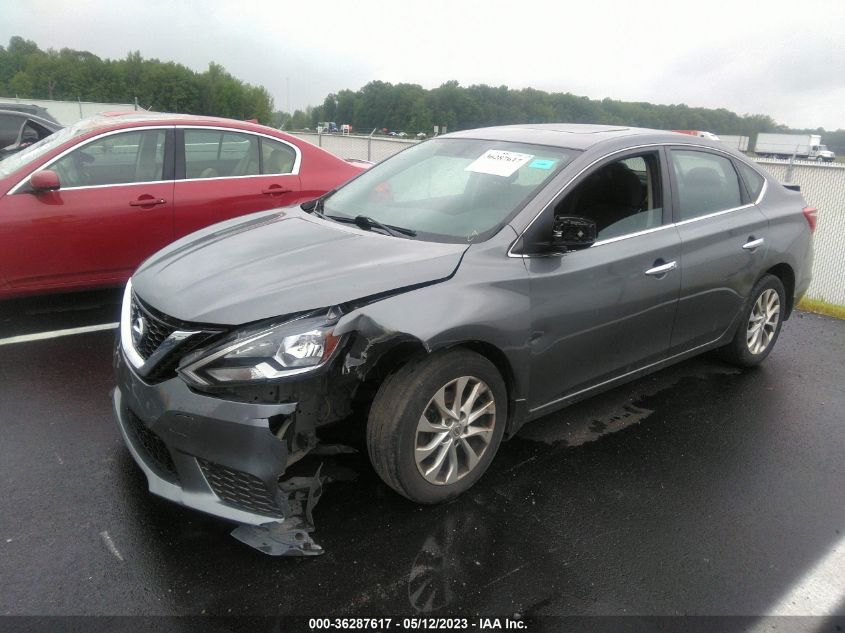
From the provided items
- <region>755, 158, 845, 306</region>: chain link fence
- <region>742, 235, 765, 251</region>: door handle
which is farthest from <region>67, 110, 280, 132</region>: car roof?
<region>755, 158, 845, 306</region>: chain link fence

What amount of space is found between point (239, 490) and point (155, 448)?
1.43 ft

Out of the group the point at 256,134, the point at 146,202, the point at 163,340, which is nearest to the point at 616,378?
the point at 163,340

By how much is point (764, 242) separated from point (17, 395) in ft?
15.9

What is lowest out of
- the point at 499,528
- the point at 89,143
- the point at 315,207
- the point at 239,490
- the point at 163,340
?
the point at 499,528

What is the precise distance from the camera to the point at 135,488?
298cm

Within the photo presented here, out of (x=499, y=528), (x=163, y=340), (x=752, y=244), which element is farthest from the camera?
(x=752, y=244)

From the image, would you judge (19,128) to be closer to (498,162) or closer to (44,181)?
(44,181)

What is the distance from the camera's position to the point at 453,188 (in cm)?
358

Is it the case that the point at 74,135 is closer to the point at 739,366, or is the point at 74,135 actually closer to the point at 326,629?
the point at 326,629

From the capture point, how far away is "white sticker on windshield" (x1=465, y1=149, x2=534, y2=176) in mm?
3500

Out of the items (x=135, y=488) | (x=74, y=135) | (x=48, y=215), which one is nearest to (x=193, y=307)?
(x=135, y=488)

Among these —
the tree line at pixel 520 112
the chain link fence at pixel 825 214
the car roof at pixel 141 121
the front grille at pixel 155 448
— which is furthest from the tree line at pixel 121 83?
the front grille at pixel 155 448

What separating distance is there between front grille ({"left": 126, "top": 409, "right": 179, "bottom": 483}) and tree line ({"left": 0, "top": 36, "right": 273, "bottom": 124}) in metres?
69.2

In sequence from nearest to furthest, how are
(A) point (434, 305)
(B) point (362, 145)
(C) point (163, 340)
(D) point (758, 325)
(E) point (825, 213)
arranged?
(C) point (163, 340), (A) point (434, 305), (D) point (758, 325), (E) point (825, 213), (B) point (362, 145)
